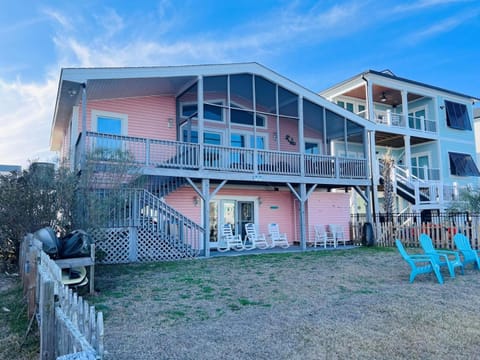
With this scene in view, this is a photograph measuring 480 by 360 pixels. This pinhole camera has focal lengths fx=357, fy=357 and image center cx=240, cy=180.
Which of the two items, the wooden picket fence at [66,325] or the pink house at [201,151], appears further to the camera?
the pink house at [201,151]

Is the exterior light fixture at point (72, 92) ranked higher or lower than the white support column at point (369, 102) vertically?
lower

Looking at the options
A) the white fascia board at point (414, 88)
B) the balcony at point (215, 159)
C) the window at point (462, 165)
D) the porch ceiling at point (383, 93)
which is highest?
the white fascia board at point (414, 88)

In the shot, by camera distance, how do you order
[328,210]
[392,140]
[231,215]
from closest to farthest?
[231,215], [328,210], [392,140]

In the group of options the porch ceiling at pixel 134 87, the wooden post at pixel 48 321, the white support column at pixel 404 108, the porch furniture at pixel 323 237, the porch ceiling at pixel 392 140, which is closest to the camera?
the wooden post at pixel 48 321

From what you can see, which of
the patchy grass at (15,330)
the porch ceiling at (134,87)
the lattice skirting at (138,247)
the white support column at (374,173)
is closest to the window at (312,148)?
the white support column at (374,173)

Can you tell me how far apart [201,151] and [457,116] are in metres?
17.1

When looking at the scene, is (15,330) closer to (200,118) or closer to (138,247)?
(138,247)

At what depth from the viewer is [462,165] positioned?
66.8ft

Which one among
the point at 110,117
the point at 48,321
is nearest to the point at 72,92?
the point at 110,117

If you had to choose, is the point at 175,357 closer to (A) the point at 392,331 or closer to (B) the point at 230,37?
(A) the point at 392,331

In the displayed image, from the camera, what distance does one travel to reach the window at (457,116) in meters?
20.5

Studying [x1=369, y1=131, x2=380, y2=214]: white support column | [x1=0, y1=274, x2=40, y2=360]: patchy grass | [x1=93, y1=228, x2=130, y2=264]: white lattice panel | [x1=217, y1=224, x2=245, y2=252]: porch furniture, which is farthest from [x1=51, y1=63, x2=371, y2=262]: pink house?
[x1=0, y1=274, x2=40, y2=360]: patchy grass

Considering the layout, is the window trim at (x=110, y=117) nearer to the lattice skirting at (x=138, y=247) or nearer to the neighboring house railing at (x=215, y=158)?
the neighboring house railing at (x=215, y=158)

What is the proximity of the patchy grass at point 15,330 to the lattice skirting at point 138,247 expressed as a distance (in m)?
3.30
